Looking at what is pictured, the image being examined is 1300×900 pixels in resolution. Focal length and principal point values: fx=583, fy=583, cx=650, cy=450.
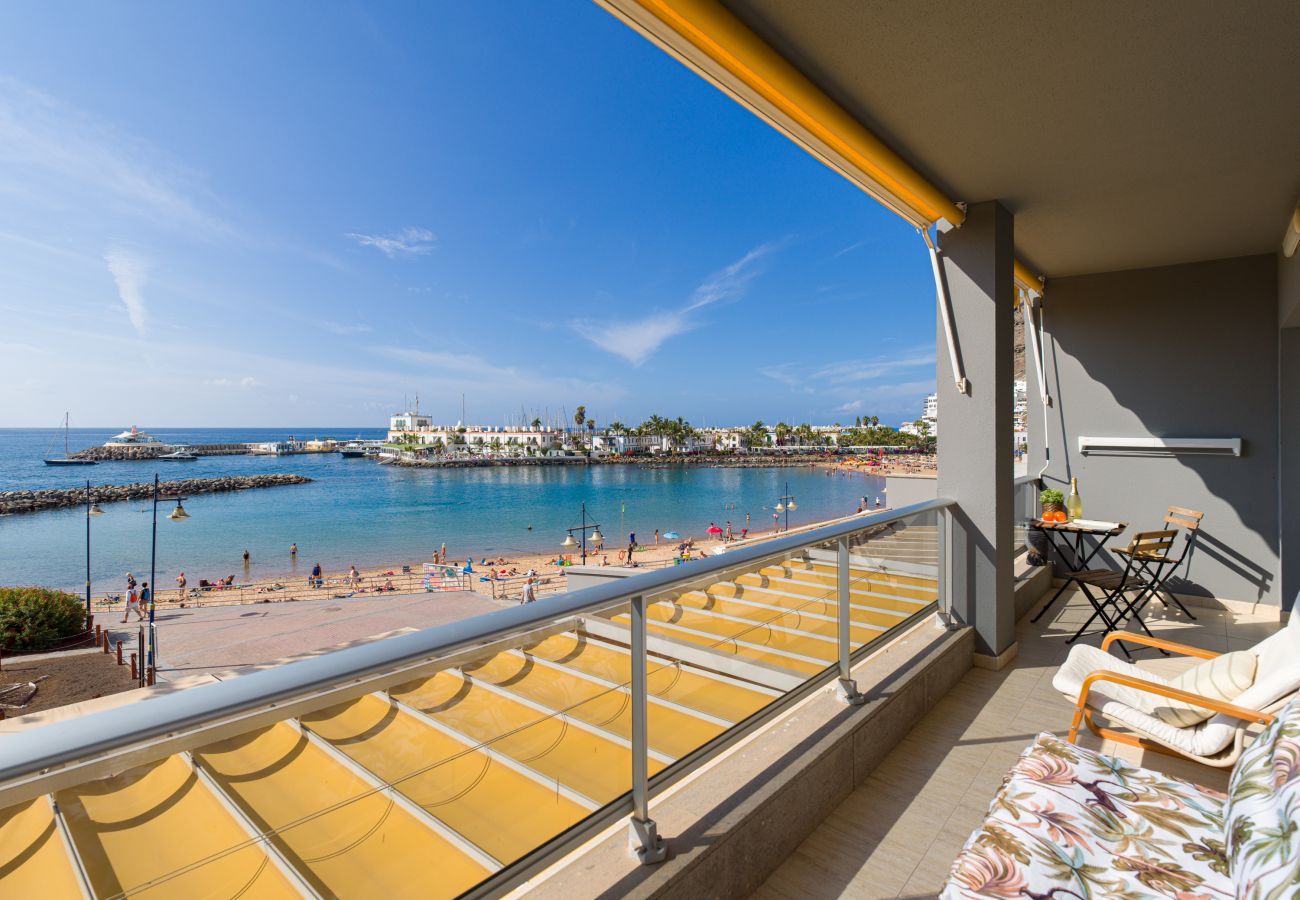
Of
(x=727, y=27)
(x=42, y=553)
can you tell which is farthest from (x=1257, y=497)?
(x=42, y=553)

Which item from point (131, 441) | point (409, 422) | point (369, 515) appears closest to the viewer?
point (369, 515)

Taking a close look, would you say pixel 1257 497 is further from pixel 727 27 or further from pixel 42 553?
pixel 42 553

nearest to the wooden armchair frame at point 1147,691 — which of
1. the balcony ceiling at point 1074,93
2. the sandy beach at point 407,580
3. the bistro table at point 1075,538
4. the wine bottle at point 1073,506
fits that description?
the bistro table at point 1075,538

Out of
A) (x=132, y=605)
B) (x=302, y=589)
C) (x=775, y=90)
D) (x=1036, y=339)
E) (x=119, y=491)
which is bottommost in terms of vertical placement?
(x=132, y=605)

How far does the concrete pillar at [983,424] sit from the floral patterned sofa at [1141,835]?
76.4 inches

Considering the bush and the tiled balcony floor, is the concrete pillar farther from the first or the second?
the bush

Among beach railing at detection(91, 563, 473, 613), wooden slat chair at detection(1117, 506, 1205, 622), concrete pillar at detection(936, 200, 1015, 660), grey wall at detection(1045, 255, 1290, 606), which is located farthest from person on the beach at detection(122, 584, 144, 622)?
wooden slat chair at detection(1117, 506, 1205, 622)

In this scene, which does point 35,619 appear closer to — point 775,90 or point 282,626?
point 282,626

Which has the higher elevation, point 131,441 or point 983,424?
point 131,441

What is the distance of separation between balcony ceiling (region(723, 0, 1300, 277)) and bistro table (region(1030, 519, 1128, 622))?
243 centimetres

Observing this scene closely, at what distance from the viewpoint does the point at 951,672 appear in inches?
132

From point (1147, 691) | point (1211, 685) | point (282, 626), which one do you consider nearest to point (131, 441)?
point (282, 626)

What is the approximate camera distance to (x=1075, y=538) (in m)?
5.73

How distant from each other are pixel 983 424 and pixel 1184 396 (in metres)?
3.16
